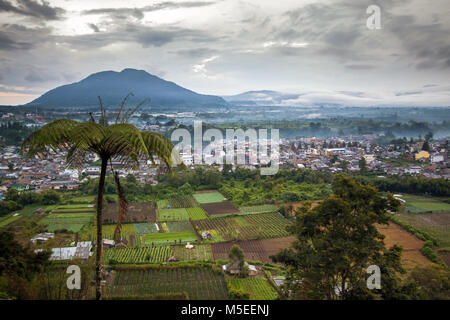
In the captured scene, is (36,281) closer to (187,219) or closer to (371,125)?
(187,219)

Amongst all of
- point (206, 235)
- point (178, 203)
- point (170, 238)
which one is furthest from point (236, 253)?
point (178, 203)

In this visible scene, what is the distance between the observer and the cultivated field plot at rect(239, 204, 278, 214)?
15.6 meters

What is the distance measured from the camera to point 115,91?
195 feet

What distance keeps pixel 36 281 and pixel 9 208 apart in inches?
582

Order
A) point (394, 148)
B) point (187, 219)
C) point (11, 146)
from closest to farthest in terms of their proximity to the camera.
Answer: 1. point (187, 219)
2. point (11, 146)
3. point (394, 148)

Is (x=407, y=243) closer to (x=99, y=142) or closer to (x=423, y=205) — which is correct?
(x=423, y=205)

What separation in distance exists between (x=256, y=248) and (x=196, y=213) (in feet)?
15.1

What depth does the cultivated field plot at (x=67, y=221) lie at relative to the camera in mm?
12867

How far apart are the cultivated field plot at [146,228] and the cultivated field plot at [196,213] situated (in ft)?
6.12

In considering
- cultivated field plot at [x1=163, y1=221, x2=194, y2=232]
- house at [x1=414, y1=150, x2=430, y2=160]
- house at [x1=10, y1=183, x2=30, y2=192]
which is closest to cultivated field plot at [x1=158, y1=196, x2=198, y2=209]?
cultivated field plot at [x1=163, y1=221, x2=194, y2=232]

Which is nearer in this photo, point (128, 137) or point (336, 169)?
point (128, 137)

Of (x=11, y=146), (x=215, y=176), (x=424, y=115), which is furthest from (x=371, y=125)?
(x=11, y=146)

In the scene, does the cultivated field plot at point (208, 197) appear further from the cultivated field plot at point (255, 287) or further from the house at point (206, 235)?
the cultivated field plot at point (255, 287)
